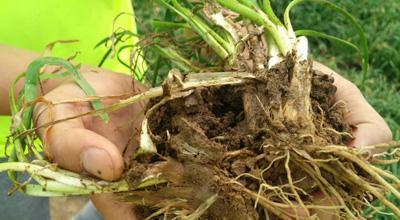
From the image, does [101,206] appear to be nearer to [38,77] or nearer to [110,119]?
[110,119]

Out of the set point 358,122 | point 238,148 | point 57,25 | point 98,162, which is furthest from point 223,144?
point 57,25

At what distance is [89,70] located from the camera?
1.20 m

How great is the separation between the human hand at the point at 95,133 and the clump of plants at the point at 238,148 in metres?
0.03

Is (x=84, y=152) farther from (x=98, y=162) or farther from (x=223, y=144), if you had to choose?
(x=223, y=144)

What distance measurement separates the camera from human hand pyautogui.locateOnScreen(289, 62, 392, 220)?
1.04 m

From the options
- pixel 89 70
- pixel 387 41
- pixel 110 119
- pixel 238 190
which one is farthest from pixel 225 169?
pixel 387 41

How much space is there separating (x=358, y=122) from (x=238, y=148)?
0.96 feet

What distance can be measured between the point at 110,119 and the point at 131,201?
0.19 meters

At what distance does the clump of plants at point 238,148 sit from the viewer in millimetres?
970

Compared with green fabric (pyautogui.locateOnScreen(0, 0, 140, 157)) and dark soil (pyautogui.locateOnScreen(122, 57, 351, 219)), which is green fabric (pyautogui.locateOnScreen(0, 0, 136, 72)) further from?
dark soil (pyautogui.locateOnScreen(122, 57, 351, 219))

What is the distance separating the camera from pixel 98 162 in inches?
36.6

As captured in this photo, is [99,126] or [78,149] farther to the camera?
[99,126]

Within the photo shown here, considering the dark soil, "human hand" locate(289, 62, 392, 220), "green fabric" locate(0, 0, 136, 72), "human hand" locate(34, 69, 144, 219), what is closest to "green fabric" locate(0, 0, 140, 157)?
"green fabric" locate(0, 0, 136, 72)

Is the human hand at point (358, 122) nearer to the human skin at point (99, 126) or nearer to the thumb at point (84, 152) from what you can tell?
the human skin at point (99, 126)
